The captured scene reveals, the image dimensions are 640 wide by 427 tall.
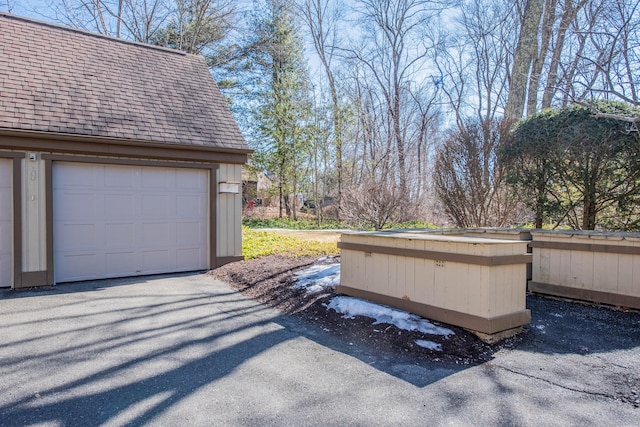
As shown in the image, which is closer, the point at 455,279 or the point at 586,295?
the point at 455,279

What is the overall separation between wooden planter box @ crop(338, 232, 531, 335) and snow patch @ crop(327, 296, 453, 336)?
0.11 m

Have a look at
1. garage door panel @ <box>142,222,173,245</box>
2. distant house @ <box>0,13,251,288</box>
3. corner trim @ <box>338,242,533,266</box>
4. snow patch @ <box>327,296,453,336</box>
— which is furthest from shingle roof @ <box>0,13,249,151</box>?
corner trim @ <box>338,242,533,266</box>

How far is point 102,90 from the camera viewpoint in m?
7.80

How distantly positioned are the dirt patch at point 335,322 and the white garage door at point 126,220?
40.0 inches

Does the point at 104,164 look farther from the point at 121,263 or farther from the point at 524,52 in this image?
the point at 524,52

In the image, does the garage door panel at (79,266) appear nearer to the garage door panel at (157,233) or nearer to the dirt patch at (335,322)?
the garage door panel at (157,233)

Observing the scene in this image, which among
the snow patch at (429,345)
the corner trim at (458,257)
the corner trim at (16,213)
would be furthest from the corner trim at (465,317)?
the corner trim at (16,213)

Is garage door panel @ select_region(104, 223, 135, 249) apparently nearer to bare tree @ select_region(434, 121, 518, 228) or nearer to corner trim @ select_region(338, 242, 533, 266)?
corner trim @ select_region(338, 242, 533, 266)

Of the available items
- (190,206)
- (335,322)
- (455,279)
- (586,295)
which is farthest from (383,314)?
(190,206)

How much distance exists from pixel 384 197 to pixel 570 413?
10.3m

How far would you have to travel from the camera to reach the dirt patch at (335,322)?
147 inches

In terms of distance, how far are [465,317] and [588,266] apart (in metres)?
2.50

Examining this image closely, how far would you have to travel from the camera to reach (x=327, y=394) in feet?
9.85

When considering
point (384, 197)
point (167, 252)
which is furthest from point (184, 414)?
point (384, 197)
